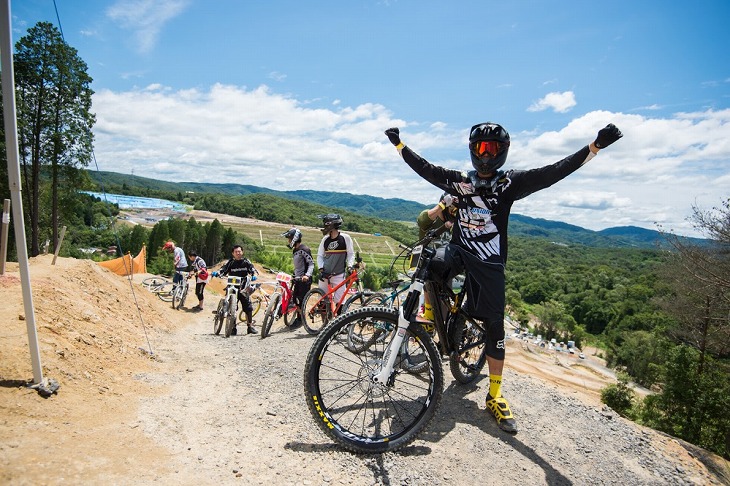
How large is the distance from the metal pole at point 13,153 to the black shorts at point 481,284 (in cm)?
410

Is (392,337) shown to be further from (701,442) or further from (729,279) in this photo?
(701,442)

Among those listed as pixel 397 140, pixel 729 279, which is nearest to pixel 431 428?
pixel 397 140

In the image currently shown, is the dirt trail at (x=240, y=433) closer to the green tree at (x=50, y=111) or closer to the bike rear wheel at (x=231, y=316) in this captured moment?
the bike rear wheel at (x=231, y=316)

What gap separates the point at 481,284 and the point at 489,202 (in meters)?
0.92

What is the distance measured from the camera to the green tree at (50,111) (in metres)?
22.5

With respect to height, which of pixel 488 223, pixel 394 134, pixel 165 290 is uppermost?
pixel 394 134

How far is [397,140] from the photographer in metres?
4.41

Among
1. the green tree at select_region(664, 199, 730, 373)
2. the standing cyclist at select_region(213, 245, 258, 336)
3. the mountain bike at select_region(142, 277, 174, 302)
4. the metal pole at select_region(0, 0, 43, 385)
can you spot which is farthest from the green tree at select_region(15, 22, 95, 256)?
the green tree at select_region(664, 199, 730, 373)

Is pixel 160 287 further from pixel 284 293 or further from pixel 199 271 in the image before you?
pixel 284 293

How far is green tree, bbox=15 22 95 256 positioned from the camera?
22.5 meters

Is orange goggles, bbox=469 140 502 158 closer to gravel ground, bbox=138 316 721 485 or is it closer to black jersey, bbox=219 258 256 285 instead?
gravel ground, bbox=138 316 721 485

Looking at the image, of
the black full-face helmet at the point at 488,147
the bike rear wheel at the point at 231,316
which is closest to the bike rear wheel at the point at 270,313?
the bike rear wheel at the point at 231,316

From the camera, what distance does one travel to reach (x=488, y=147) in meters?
4.11

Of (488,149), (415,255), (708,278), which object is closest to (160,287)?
(415,255)
